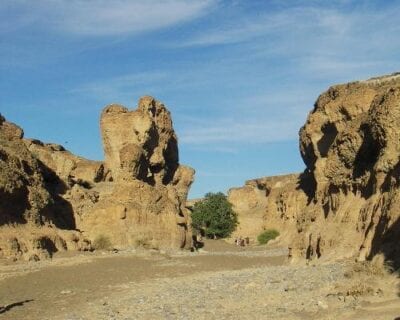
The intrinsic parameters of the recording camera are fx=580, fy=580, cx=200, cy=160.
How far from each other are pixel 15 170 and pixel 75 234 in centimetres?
588

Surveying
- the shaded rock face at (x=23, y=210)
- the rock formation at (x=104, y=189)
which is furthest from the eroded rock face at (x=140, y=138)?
the shaded rock face at (x=23, y=210)

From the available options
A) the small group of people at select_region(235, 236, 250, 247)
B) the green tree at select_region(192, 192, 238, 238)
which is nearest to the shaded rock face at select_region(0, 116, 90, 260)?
the small group of people at select_region(235, 236, 250, 247)

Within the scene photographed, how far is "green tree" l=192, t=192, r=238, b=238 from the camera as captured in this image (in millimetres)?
79625

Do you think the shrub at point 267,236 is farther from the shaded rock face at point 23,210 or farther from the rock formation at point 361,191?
the shaded rock face at point 23,210

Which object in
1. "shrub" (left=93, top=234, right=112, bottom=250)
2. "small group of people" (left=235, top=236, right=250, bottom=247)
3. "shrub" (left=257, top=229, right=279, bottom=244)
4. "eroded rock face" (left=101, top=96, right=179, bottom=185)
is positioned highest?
"eroded rock face" (left=101, top=96, right=179, bottom=185)

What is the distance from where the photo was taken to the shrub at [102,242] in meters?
42.5

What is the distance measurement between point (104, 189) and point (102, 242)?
17.7 m

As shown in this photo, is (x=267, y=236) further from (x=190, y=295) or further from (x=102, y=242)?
(x=190, y=295)

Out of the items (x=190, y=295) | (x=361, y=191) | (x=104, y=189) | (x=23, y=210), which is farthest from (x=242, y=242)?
(x=190, y=295)

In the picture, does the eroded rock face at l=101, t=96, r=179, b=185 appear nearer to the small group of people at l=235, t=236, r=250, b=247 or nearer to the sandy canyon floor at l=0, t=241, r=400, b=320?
the small group of people at l=235, t=236, r=250, b=247

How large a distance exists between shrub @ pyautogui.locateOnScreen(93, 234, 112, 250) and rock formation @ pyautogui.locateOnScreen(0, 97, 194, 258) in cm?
32

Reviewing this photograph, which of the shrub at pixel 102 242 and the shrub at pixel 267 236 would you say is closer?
the shrub at pixel 102 242

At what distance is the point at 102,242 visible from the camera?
42.8 metres

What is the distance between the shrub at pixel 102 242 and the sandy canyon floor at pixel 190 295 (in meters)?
15.2
